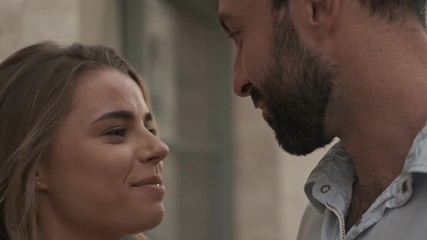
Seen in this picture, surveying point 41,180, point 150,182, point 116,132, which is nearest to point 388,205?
point 150,182

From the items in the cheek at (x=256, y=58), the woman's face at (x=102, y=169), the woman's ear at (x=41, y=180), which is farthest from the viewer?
the woman's ear at (x=41, y=180)

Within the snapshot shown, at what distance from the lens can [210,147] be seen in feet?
25.8

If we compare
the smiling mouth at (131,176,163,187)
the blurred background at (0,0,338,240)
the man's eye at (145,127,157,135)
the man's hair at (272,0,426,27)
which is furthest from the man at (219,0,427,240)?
the blurred background at (0,0,338,240)

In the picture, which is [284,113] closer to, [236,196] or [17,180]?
[17,180]

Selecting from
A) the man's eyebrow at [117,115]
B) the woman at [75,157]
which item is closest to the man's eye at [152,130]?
the woman at [75,157]

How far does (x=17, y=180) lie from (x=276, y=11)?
115 cm

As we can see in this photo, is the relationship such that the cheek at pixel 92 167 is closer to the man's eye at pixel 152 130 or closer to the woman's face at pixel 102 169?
the woman's face at pixel 102 169

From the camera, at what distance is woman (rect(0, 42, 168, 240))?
3.30 meters

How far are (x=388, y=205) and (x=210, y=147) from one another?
17.9 feet

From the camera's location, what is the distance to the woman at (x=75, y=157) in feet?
10.8

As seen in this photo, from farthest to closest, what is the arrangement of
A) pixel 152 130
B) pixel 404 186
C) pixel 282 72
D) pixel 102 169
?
pixel 152 130 → pixel 102 169 → pixel 282 72 → pixel 404 186

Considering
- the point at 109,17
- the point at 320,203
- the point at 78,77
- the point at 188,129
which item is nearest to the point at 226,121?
the point at 188,129

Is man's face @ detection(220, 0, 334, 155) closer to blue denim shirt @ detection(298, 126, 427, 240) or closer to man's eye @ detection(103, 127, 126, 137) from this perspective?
blue denim shirt @ detection(298, 126, 427, 240)

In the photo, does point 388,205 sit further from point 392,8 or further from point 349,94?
point 392,8
